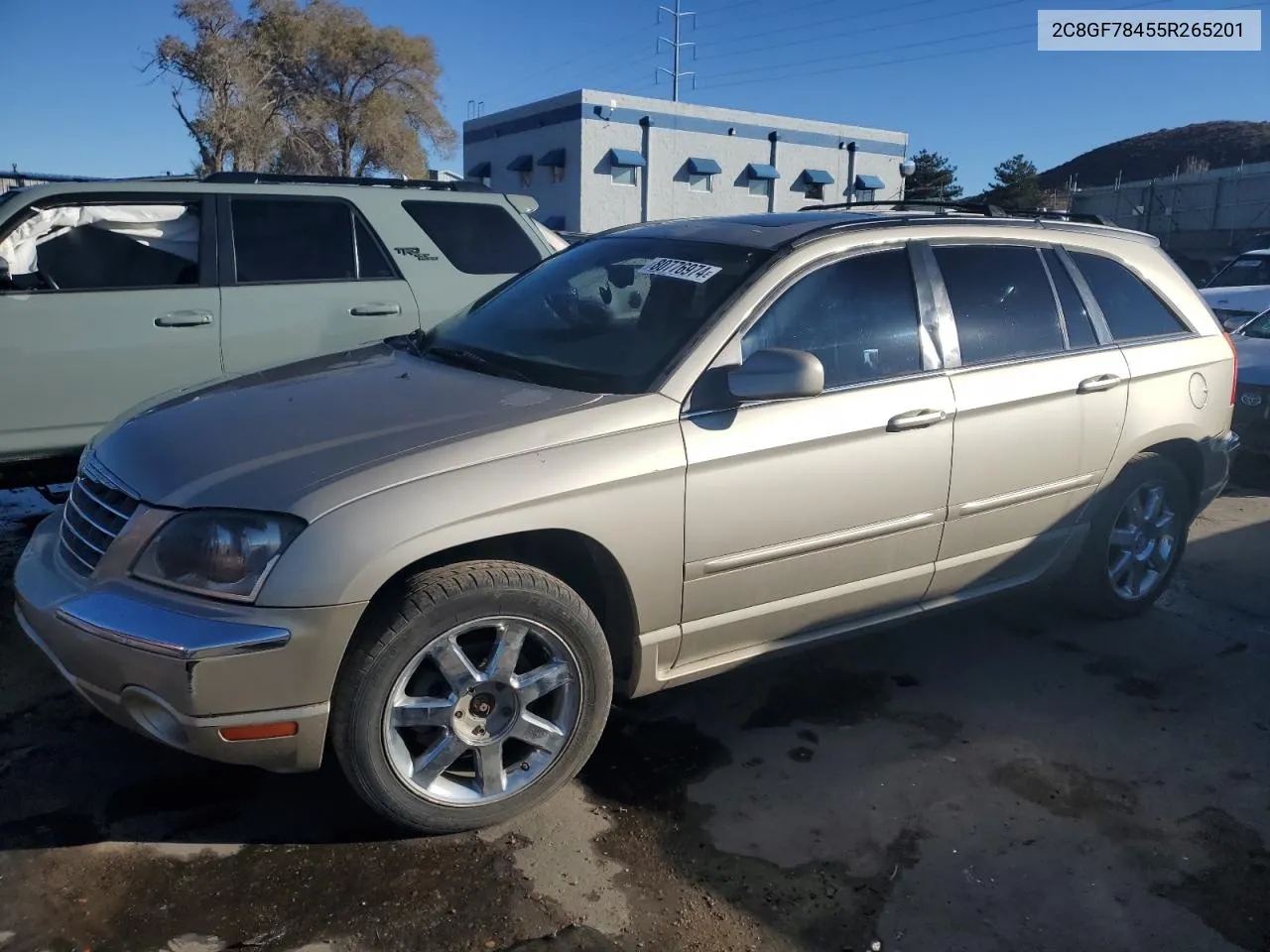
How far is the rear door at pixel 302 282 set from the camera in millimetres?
5324

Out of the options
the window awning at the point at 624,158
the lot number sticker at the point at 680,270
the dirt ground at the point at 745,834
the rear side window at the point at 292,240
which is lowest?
the dirt ground at the point at 745,834

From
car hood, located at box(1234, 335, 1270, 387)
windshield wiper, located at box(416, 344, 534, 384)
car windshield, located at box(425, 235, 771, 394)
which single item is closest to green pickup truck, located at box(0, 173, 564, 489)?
windshield wiper, located at box(416, 344, 534, 384)

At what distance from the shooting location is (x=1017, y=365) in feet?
12.8

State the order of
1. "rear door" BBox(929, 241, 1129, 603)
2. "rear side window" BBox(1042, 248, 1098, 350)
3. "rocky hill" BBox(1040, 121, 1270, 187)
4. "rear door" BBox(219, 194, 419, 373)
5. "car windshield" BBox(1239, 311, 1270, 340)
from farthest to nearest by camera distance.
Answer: "rocky hill" BBox(1040, 121, 1270, 187)
"car windshield" BBox(1239, 311, 1270, 340)
"rear door" BBox(219, 194, 419, 373)
"rear side window" BBox(1042, 248, 1098, 350)
"rear door" BBox(929, 241, 1129, 603)

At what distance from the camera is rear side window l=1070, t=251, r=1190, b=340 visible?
434 cm

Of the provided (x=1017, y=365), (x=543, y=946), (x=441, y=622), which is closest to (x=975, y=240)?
(x=1017, y=365)

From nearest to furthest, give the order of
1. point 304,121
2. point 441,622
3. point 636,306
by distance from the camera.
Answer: point 441,622, point 636,306, point 304,121

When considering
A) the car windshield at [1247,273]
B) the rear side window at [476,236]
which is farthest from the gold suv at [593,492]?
the car windshield at [1247,273]

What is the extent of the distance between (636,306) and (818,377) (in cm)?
79

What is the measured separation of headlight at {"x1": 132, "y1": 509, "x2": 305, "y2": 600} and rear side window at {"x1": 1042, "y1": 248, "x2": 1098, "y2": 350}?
3206 mm

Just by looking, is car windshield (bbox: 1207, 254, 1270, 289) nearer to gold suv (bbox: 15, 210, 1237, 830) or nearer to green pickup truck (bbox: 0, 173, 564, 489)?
gold suv (bbox: 15, 210, 1237, 830)

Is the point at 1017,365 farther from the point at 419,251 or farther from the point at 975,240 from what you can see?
the point at 419,251

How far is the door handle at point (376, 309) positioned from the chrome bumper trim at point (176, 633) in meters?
3.21

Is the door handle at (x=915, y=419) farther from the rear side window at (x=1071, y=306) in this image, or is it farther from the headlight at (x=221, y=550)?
the headlight at (x=221, y=550)
